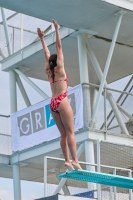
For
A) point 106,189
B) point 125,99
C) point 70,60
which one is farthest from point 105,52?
point 106,189

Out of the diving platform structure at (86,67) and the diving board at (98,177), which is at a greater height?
the diving platform structure at (86,67)

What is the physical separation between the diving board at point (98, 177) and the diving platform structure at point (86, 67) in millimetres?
4864

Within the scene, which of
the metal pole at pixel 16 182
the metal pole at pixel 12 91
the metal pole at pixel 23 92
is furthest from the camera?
the metal pole at pixel 23 92

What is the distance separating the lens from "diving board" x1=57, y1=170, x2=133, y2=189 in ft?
42.8

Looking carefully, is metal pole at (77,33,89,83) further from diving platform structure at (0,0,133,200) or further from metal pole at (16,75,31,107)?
metal pole at (16,75,31,107)

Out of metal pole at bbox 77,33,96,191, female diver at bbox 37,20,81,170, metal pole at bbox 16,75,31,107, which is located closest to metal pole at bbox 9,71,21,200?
metal pole at bbox 16,75,31,107

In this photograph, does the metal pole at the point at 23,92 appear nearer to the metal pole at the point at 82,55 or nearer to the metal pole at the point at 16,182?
the metal pole at the point at 16,182

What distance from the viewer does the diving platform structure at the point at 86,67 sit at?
22.4m

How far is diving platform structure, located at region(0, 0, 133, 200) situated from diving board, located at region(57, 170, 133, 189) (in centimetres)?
486

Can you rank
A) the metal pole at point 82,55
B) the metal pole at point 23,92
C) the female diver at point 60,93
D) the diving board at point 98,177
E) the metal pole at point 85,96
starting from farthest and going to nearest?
the metal pole at point 23,92 → the metal pole at point 82,55 → the metal pole at point 85,96 → the diving board at point 98,177 → the female diver at point 60,93

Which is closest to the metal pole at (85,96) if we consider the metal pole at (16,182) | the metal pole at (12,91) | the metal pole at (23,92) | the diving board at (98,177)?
the metal pole at (16,182)

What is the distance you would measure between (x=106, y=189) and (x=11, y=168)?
22.9ft

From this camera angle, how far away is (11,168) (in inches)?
1137

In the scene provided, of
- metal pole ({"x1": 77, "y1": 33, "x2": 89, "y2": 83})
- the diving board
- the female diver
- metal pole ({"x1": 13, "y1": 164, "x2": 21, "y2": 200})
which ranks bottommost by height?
the diving board
